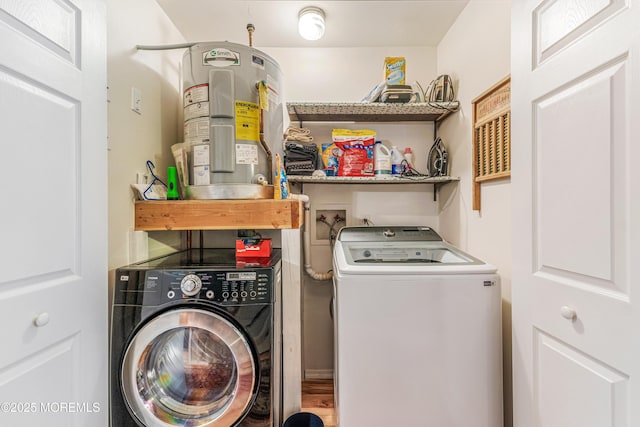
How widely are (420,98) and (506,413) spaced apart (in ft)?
6.71

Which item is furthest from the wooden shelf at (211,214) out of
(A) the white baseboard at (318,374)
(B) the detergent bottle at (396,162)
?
(A) the white baseboard at (318,374)

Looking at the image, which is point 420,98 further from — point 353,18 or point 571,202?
point 571,202

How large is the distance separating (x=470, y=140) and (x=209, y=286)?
173 centimetres

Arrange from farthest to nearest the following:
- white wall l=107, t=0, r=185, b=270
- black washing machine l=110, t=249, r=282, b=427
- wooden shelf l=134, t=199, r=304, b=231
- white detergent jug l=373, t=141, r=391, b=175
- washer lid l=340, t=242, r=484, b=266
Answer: white detergent jug l=373, t=141, r=391, b=175 < washer lid l=340, t=242, r=484, b=266 < wooden shelf l=134, t=199, r=304, b=231 < white wall l=107, t=0, r=185, b=270 < black washing machine l=110, t=249, r=282, b=427

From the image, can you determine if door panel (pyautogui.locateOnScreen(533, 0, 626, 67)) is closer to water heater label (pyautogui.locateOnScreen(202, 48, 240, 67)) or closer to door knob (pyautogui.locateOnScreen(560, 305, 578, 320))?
door knob (pyautogui.locateOnScreen(560, 305, 578, 320))

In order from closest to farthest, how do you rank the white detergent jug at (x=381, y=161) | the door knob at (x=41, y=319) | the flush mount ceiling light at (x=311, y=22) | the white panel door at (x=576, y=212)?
the white panel door at (x=576, y=212) < the door knob at (x=41, y=319) < the flush mount ceiling light at (x=311, y=22) < the white detergent jug at (x=381, y=161)

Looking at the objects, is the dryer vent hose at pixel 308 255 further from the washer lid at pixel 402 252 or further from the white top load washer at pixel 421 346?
the white top load washer at pixel 421 346

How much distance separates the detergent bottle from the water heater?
1013 mm

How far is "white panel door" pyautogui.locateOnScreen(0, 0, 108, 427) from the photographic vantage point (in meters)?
0.77

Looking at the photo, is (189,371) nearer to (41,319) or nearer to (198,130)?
(41,319)

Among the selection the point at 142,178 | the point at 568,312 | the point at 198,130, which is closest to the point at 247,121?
the point at 198,130

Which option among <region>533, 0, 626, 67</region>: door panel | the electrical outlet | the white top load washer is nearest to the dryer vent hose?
the white top load washer

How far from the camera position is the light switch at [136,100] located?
1.46 m

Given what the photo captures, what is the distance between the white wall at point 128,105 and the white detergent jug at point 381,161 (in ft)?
4.61
